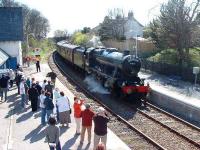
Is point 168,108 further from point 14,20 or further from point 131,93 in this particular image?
point 14,20

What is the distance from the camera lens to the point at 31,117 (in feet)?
59.5

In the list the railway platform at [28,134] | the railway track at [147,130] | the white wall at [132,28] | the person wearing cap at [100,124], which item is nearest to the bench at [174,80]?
the railway track at [147,130]

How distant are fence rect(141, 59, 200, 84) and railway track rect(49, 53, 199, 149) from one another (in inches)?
372

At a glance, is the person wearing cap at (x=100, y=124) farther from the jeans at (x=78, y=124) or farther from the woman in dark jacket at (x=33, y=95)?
the woman in dark jacket at (x=33, y=95)

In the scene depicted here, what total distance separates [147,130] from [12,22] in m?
24.0

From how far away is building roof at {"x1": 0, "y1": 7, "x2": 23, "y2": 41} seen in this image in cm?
3712

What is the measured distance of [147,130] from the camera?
678 inches

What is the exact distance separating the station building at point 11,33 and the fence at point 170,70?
40.9 feet

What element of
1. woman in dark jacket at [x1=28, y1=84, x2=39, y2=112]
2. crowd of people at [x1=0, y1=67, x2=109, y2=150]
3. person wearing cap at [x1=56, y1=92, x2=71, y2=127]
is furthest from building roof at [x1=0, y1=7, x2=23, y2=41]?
person wearing cap at [x1=56, y1=92, x2=71, y2=127]

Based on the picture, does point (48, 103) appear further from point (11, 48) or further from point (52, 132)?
point (11, 48)

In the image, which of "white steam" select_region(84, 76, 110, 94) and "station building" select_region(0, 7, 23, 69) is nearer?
"white steam" select_region(84, 76, 110, 94)

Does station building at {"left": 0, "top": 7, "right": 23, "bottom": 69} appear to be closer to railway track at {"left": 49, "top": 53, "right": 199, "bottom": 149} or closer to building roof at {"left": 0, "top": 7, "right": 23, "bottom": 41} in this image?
building roof at {"left": 0, "top": 7, "right": 23, "bottom": 41}

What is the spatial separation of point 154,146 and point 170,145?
25.1 inches

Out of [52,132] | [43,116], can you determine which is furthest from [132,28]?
[52,132]
